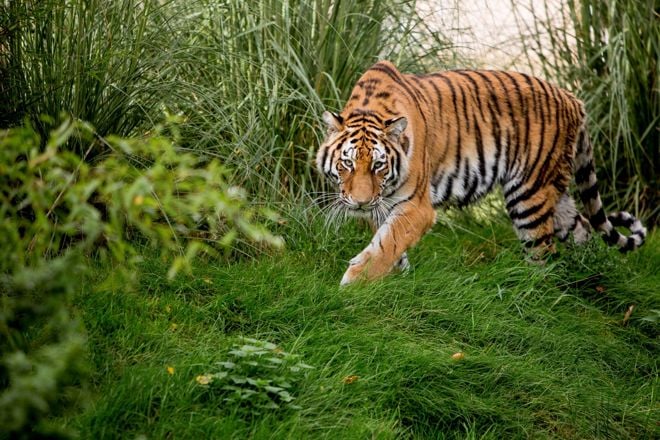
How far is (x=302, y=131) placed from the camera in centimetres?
582

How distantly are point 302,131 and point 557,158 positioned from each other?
1.59m

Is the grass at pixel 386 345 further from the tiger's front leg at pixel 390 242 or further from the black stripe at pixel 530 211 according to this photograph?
the black stripe at pixel 530 211

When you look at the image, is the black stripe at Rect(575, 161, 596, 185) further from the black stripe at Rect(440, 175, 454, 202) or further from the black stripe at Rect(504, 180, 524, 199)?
the black stripe at Rect(440, 175, 454, 202)

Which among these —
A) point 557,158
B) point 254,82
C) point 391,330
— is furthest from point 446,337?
point 254,82

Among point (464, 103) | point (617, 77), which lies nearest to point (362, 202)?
point (464, 103)

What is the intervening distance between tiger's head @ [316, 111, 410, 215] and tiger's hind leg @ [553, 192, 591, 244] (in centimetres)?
140

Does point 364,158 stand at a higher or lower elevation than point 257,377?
higher

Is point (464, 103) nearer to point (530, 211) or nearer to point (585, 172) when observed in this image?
point (530, 211)

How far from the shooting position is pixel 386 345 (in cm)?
414

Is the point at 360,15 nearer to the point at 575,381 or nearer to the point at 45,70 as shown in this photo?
the point at 45,70

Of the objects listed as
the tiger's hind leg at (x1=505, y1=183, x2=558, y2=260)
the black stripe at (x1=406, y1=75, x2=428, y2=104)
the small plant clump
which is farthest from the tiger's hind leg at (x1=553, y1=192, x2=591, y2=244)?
the small plant clump

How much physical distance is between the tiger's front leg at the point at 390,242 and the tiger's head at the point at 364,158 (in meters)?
→ 0.13

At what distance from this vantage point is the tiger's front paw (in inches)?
188

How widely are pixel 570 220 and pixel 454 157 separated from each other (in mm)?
986
